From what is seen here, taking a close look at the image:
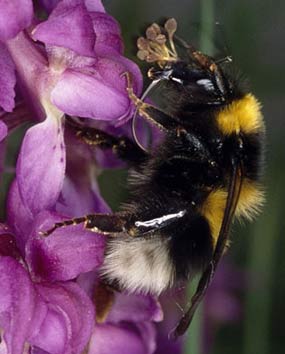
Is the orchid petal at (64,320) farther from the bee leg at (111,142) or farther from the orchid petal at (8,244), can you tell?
the bee leg at (111,142)

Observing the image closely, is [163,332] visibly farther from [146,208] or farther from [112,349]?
[146,208]

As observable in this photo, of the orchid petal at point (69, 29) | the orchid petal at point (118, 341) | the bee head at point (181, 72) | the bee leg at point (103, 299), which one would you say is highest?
the orchid petal at point (69, 29)

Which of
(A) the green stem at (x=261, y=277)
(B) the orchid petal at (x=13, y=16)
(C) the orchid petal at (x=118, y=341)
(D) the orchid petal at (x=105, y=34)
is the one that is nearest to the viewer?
(B) the orchid petal at (x=13, y=16)

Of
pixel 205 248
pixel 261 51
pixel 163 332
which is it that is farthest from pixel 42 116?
pixel 261 51

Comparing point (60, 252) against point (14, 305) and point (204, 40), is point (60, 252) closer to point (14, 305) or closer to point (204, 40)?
point (14, 305)

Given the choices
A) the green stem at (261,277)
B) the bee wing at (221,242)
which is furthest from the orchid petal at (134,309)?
the green stem at (261,277)

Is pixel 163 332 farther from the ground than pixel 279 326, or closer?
farther from the ground

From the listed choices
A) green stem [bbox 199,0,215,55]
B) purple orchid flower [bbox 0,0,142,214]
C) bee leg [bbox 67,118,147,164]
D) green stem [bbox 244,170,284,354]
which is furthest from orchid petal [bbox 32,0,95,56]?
green stem [bbox 244,170,284,354]
